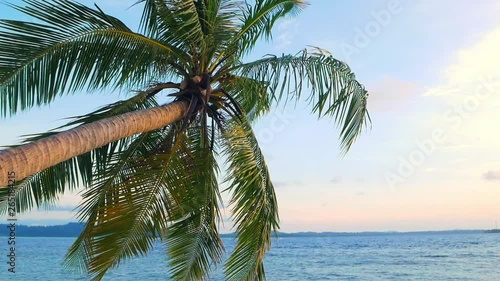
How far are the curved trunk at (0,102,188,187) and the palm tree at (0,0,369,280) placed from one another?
28mm

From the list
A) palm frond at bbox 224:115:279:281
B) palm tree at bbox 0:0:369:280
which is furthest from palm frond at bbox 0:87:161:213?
palm frond at bbox 224:115:279:281

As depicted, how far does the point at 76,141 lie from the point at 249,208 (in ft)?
8.14

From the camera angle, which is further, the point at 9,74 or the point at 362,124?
the point at 362,124

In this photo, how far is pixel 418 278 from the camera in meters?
36.8

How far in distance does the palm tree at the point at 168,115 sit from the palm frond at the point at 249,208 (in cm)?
1

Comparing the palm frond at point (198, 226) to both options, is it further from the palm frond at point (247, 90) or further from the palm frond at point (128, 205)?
the palm frond at point (247, 90)

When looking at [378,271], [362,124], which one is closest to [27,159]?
[362,124]

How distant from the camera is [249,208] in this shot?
6.63 m

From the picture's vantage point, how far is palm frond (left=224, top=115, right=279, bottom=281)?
6.64m

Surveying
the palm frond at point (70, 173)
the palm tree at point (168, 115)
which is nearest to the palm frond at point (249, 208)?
the palm tree at point (168, 115)

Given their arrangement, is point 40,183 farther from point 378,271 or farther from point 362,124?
point 378,271

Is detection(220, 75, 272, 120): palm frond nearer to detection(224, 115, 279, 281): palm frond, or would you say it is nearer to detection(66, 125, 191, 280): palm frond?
detection(224, 115, 279, 281): palm frond

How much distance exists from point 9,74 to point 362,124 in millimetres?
4185

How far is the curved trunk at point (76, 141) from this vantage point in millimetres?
4004
